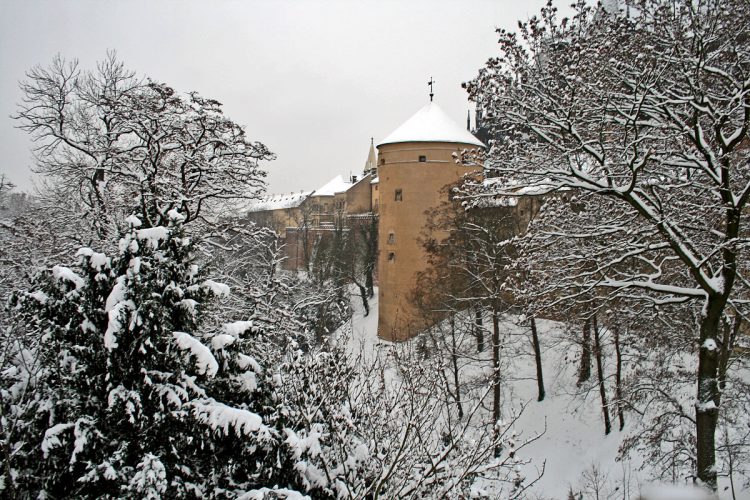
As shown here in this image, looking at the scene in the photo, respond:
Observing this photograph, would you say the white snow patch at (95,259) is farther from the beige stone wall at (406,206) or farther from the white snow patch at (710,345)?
the beige stone wall at (406,206)

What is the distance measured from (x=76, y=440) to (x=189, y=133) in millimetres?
6827

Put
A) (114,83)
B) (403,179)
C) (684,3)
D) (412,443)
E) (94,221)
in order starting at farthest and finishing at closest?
(403,179) < (114,83) < (94,221) < (684,3) < (412,443)

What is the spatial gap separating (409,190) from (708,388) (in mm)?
19541

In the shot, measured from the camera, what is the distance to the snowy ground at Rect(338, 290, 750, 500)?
11.6 meters

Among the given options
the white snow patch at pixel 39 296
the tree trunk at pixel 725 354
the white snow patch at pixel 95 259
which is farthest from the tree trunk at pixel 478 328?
the white snow patch at pixel 39 296

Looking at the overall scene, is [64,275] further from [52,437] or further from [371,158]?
[371,158]

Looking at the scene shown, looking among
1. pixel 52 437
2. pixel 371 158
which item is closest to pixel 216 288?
pixel 52 437

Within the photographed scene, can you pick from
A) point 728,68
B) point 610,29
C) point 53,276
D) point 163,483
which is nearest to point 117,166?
point 53,276

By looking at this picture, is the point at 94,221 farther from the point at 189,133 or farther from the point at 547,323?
the point at 547,323

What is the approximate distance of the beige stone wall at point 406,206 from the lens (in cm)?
2488

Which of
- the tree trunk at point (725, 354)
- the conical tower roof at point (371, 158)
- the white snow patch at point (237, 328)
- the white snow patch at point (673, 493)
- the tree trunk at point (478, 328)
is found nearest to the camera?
the white snow patch at point (673, 493)

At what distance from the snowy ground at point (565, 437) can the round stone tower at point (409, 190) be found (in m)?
8.25

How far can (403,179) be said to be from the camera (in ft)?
82.9

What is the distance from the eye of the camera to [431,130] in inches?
993
